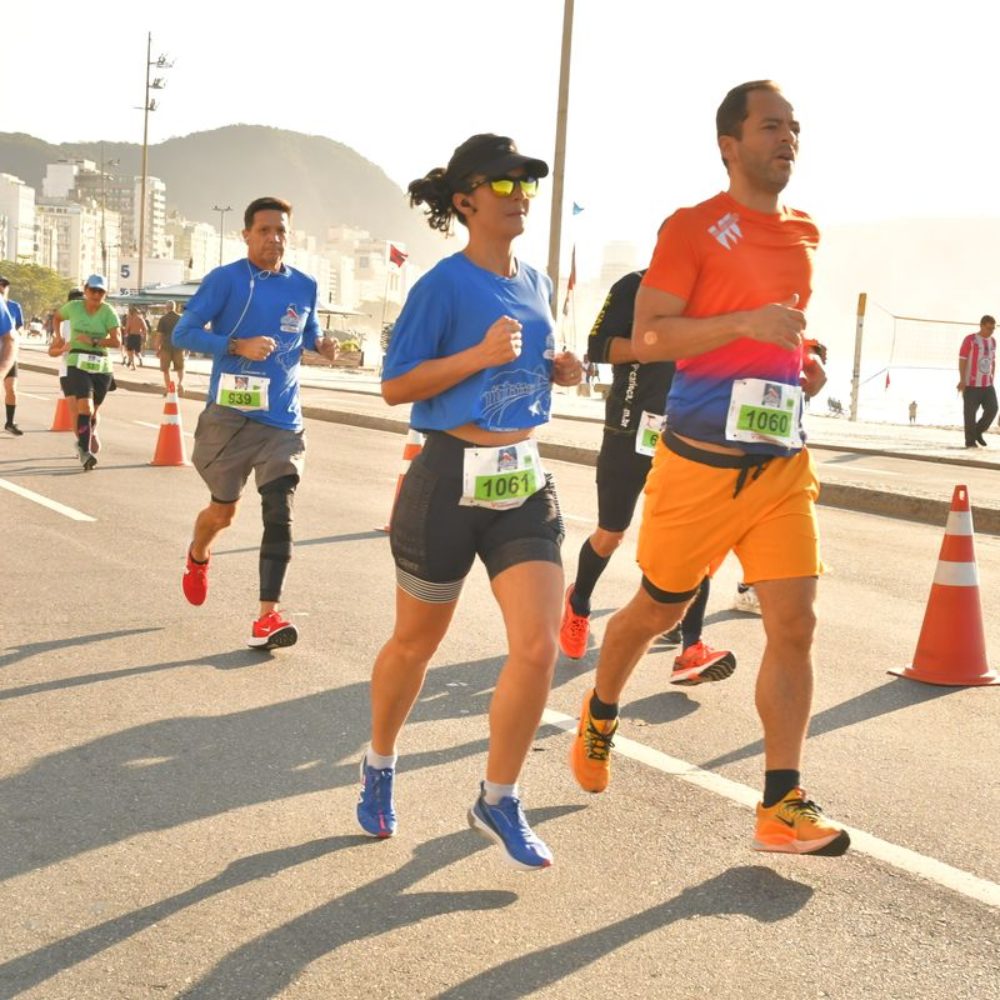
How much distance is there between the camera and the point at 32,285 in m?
145

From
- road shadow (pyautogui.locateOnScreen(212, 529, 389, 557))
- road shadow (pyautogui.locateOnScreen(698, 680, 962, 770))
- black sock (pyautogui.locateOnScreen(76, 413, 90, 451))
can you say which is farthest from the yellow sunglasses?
black sock (pyautogui.locateOnScreen(76, 413, 90, 451))

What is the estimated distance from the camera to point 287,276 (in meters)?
6.59

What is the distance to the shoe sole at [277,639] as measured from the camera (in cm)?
607

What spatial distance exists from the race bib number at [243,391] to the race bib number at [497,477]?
2916 mm

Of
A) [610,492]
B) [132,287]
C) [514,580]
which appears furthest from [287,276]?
[132,287]

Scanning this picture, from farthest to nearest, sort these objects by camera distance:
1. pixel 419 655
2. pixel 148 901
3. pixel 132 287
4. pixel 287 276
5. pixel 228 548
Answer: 1. pixel 132 287
2. pixel 228 548
3. pixel 287 276
4. pixel 419 655
5. pixel 148 901

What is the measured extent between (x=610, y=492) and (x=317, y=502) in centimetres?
587

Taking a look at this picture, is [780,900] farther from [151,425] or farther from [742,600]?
[151,425]

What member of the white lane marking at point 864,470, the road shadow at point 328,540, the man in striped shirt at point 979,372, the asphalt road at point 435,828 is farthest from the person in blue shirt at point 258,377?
the man in striped shirt at point 979,372

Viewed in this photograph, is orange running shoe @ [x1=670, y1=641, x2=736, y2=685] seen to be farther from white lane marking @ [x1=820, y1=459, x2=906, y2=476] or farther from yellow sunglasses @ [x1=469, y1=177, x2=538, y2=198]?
white lane marking @ [x1=820, y1=459, x2=906, y2=476]

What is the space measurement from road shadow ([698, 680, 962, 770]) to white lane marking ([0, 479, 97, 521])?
626cm

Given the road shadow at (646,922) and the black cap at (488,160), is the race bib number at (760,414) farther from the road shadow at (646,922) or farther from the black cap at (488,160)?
the road shadow at (646,922)

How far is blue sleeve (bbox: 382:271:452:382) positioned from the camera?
362 centimetres

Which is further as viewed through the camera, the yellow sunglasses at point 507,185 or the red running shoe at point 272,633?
the red running shoe at point 272,633
